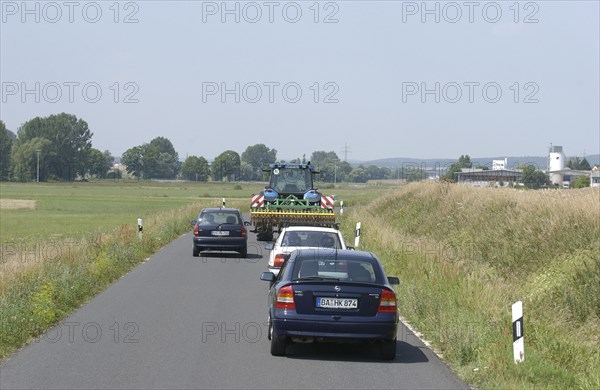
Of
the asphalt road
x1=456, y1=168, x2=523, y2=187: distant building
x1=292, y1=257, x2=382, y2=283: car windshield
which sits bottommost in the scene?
the asphalt road

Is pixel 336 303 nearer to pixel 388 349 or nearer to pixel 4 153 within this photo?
pixel 388 349

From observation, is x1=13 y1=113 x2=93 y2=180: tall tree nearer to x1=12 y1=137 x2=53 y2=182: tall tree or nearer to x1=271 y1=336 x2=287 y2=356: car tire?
x1=12 y1=137 x2=53 y2=182: tall tree

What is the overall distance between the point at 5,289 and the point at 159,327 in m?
4.02

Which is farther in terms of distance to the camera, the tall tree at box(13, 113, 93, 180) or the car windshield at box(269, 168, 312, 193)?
the tall tree at box(13, 113, 93, 180)

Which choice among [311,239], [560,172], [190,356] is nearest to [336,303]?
[190,356]

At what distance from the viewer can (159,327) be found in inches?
522

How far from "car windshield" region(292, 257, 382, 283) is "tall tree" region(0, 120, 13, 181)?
167m

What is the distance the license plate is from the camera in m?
10.9

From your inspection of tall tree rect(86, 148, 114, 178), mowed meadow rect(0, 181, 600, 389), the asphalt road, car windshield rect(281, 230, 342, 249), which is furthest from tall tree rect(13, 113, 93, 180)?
the asphalt road

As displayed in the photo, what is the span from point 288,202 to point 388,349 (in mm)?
25673

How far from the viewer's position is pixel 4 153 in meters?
176

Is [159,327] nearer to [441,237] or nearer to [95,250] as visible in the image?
[95,250]

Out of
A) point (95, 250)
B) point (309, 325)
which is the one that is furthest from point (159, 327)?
point (95, 250)

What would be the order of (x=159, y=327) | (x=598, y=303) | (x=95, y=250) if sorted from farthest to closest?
(x=95, y=250) → (x=598, y=303) → (x=159, y=327)
